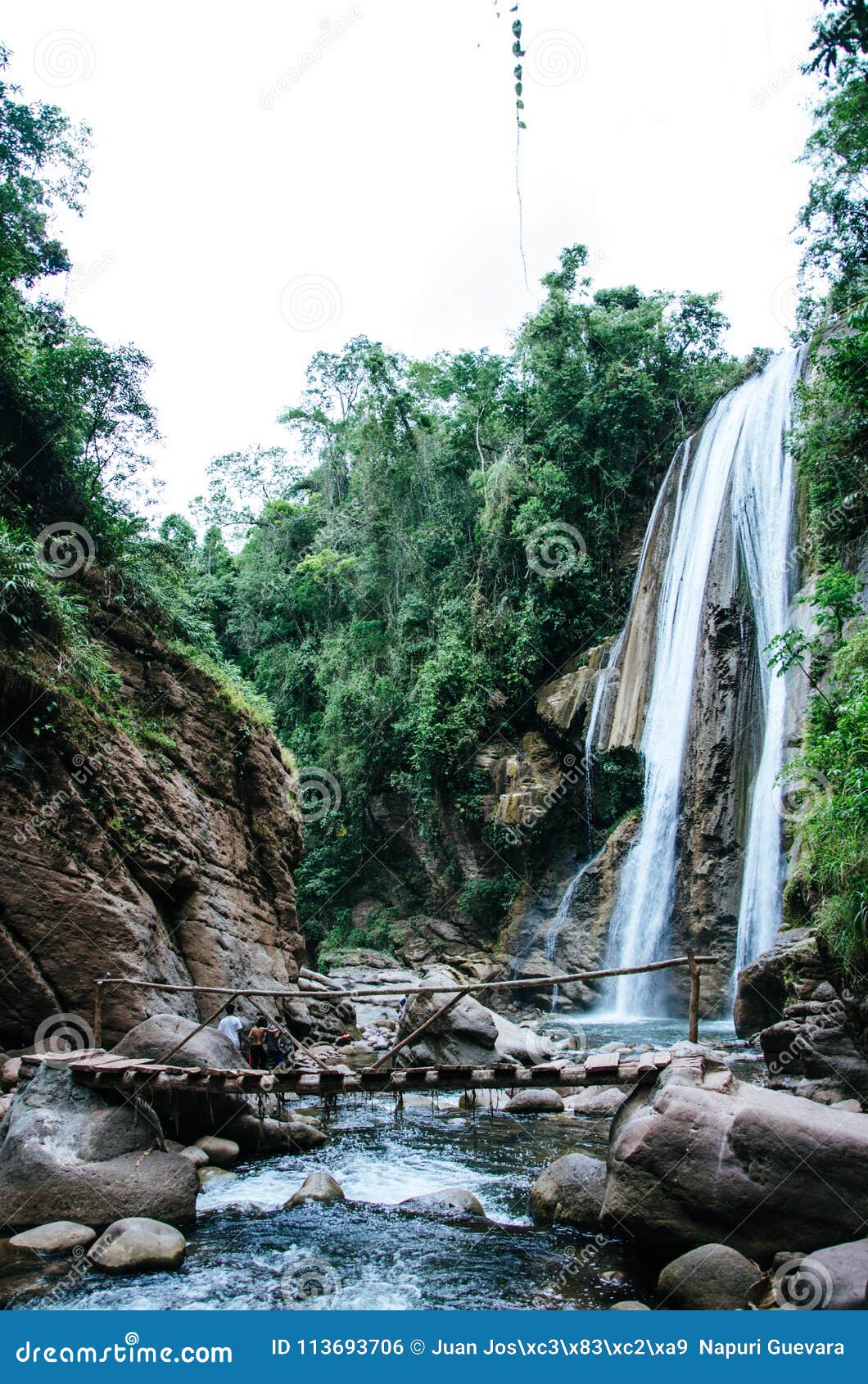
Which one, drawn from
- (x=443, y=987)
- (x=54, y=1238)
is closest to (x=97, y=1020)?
(x=54, y=1238)

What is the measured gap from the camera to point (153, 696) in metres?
14.0

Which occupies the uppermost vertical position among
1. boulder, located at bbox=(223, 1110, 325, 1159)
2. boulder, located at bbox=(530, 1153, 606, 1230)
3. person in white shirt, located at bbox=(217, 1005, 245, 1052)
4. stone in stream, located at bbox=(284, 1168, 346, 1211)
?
boulder, located at bbox=(530, 1153, 606, 1230)

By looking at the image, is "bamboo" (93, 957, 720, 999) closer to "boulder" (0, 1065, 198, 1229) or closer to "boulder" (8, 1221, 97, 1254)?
"boulder" (0, 1065, 198, 1229)

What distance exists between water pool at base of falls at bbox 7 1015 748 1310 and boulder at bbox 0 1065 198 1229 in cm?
45

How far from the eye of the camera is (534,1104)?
9.91 m

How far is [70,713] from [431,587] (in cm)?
1783

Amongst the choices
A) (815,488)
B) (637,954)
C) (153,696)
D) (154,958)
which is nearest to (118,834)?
(154,958)

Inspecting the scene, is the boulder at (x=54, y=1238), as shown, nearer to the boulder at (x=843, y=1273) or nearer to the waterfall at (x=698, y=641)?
the boulder at (x=843, y=1273)

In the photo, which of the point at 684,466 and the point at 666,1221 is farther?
the point at 684,466

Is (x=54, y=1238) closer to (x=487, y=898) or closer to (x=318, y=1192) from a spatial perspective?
(x=318, y=1192)

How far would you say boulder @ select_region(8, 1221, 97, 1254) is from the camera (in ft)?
18.8

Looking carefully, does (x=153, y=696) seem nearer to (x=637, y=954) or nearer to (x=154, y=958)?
(x=154, y=958)

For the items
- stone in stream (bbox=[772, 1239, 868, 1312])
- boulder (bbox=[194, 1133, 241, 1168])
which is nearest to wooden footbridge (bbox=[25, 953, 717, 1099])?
boulder (bbox=[194, 1133, 241, 1168])

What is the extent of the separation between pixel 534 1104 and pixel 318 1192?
358 centimetres
